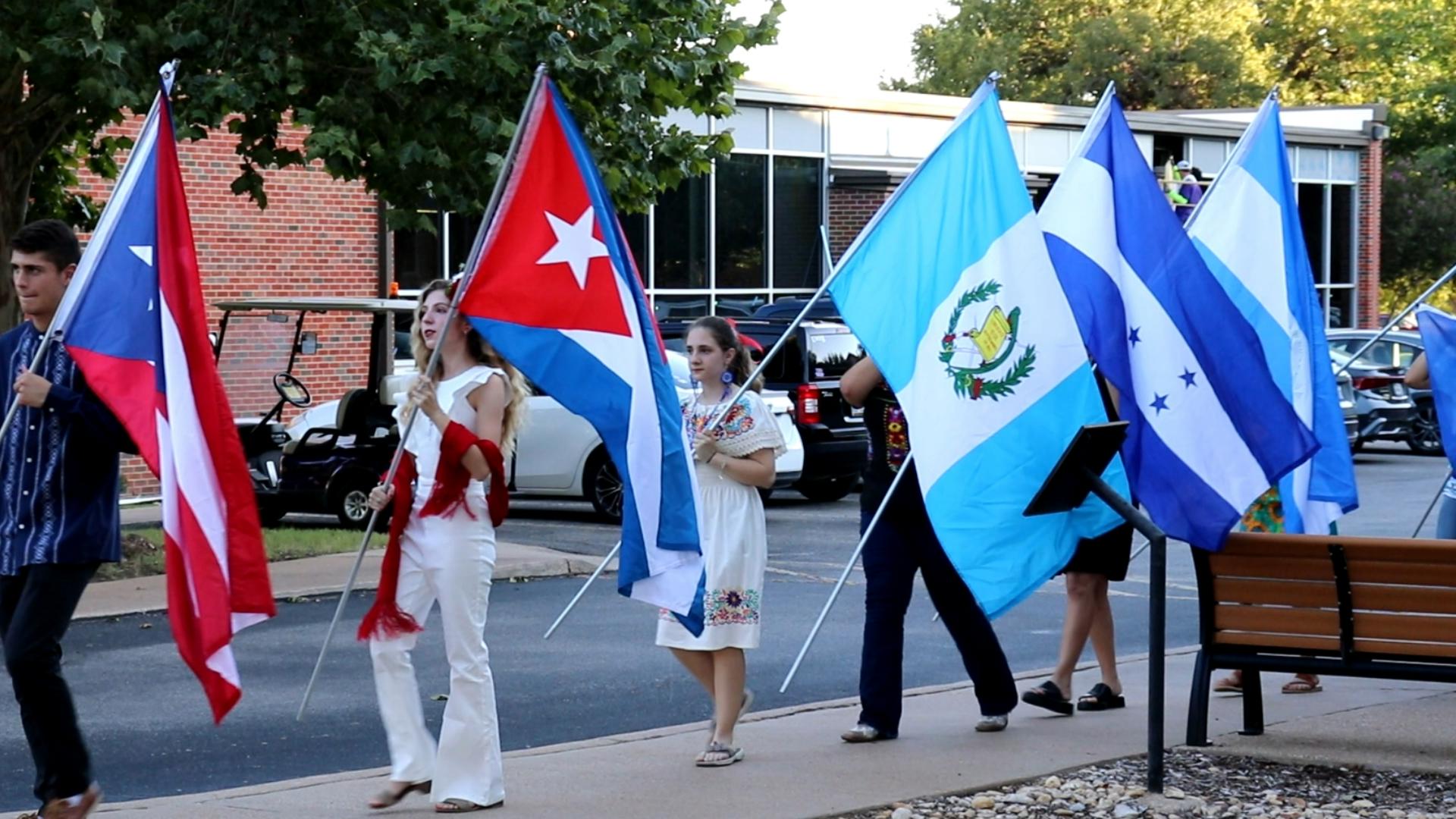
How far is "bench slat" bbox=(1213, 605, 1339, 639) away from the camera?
7.67 metres

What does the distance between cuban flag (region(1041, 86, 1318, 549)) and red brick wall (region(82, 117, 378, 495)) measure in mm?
13119

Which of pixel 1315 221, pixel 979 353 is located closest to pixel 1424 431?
pixel 1315 221

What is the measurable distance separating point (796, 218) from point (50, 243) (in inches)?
976

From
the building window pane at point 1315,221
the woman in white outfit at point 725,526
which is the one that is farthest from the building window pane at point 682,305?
the woman in white outfit at point 725,526

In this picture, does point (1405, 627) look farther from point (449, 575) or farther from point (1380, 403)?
point (1380, 403)

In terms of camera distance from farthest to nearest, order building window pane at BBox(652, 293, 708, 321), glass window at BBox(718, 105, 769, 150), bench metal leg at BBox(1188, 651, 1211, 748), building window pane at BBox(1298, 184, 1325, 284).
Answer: building window pane at BBox(1298, 184, 1325, 284)
glass window at BBox(718, 105, 769, 150)
building window pane at BBox(652, 293, 708, 321)
bench metal leg at BBox(1188, 651, 1211, 748)

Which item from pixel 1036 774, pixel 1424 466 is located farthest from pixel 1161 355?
pixel 1424 466

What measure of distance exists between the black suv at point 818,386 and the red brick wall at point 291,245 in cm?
426

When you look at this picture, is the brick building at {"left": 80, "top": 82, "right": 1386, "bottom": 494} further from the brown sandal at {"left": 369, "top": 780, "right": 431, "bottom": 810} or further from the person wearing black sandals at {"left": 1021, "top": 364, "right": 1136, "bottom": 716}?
the brown sandal at {"left": 369, "top": 780, "right": 431, "bottom": 810}

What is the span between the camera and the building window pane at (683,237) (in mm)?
28375

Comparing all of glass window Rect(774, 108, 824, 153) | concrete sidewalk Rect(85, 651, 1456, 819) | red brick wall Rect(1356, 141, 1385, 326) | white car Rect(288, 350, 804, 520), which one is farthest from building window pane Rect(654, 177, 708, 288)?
concrete sidewalk Rect(85, 651, 1456, 819)

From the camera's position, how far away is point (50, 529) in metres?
6.00

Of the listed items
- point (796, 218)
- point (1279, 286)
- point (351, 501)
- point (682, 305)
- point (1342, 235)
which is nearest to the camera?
point (1279, 286)

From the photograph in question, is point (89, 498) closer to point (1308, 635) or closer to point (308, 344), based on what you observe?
point (1308, 635)
